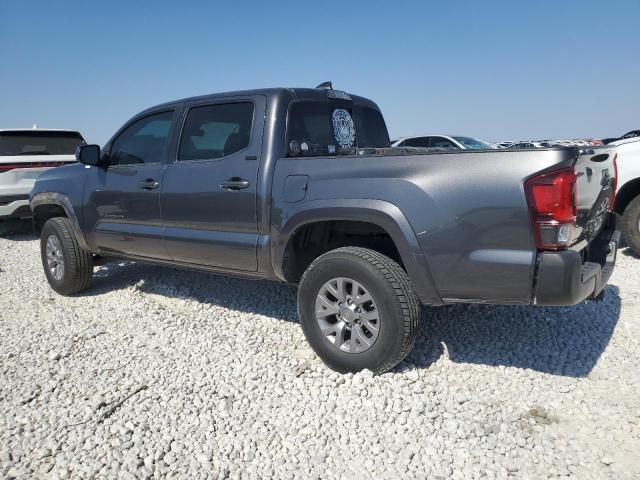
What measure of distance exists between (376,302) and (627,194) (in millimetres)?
4288

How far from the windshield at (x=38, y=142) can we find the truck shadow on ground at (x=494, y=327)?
3.96 metres

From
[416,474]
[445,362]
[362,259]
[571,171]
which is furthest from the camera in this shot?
[445,362]

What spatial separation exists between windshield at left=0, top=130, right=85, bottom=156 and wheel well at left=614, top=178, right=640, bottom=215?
817 cm

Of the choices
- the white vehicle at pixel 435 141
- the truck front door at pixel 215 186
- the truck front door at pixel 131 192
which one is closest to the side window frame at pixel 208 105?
the truck front door at pixel 215 186

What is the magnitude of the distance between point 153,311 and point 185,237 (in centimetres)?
95

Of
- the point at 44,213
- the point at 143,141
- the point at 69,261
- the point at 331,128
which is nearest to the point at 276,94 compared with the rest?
the point at 331,128

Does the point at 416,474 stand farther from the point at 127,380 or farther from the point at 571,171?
the point at 127,380

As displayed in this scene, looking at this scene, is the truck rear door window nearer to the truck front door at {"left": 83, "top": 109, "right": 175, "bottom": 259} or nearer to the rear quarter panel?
the truck front door at {"left": 83, "top": 109, "right": 175, "bottom": 259}

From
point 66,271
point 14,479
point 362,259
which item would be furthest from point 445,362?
point 66,271

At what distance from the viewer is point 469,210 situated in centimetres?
249

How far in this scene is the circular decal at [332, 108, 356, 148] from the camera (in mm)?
3781

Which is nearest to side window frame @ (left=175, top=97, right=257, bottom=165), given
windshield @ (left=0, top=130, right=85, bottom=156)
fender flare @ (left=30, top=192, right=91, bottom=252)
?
fender flare @ (left=30, top=192, right=91, bottom=252)

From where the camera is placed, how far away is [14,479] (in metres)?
2.22

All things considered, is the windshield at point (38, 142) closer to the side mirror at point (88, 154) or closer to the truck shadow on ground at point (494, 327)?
the truck shadow on ground at point (494, 327)
